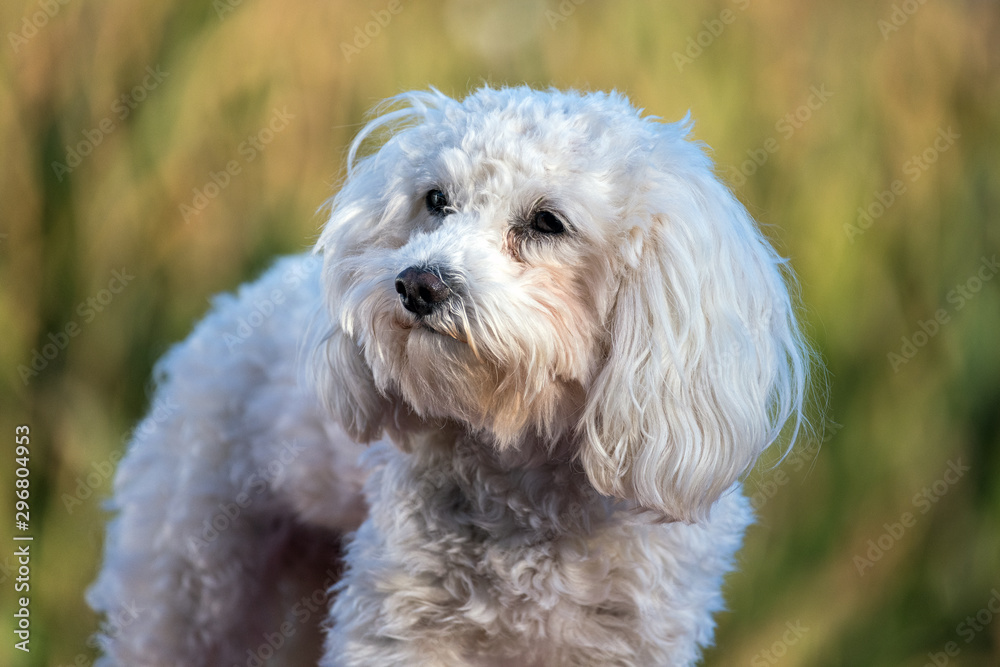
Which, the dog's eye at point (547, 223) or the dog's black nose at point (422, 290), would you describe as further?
the dog's eye at point (547, 223)

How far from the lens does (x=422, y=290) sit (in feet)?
5.26

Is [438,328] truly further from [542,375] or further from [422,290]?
[542,375]

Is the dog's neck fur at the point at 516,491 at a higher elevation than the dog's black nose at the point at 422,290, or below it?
below

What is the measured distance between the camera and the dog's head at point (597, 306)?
1685 mm

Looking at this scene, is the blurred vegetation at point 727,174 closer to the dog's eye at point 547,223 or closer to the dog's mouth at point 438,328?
the dog's eye at point 547,223

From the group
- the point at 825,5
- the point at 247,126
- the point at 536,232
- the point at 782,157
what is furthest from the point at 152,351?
the point at 825,5

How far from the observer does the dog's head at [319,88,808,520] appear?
168cm

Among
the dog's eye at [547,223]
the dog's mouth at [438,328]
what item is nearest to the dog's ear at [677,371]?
the dog's eye at [547,223]

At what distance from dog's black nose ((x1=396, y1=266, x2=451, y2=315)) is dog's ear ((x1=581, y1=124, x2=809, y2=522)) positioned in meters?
0.37

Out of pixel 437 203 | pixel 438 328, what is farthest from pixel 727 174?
pixel 438 328

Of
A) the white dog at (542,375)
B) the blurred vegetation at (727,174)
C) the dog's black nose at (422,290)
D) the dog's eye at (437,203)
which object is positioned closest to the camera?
the dog's black nose at (422,290)

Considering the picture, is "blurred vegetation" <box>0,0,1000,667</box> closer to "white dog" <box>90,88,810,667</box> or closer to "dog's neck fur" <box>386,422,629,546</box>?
"white dog" <box>90,88,810,667</box>

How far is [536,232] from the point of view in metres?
1.76

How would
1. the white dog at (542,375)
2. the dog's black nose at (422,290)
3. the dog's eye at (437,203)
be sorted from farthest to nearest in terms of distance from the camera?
the dog's eye at (437,203) < the white dog at (542,375) < the dog's black nose at (422,290)
